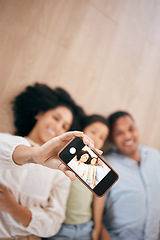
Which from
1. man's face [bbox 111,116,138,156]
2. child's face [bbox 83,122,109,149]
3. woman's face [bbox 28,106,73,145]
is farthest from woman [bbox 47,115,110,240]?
man's face [bbox 111,116,138,156]

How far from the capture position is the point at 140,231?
1169mm

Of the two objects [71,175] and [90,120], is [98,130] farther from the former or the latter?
[71,175]

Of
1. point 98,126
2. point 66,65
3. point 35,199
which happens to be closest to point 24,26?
point 66,65

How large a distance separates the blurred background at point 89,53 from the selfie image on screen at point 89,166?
0.61 metres

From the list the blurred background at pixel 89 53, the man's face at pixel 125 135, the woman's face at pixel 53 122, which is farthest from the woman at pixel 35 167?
the man's face at pixel 125 135

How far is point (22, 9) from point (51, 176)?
105cm

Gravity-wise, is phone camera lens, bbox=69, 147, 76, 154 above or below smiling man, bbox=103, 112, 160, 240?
above

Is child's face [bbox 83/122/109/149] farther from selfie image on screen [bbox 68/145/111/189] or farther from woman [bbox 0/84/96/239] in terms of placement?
selfie image on screen [bbox 68/145/111/189]

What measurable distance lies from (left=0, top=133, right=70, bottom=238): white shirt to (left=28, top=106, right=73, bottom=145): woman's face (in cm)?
21

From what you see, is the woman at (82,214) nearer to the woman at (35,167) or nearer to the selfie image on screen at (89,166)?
the woman at (35,167)

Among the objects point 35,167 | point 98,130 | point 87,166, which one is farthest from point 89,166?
point 98,130

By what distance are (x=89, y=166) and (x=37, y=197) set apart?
1.52ft

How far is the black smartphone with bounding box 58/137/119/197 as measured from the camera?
609 mm

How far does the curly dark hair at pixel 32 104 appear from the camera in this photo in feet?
3.65
